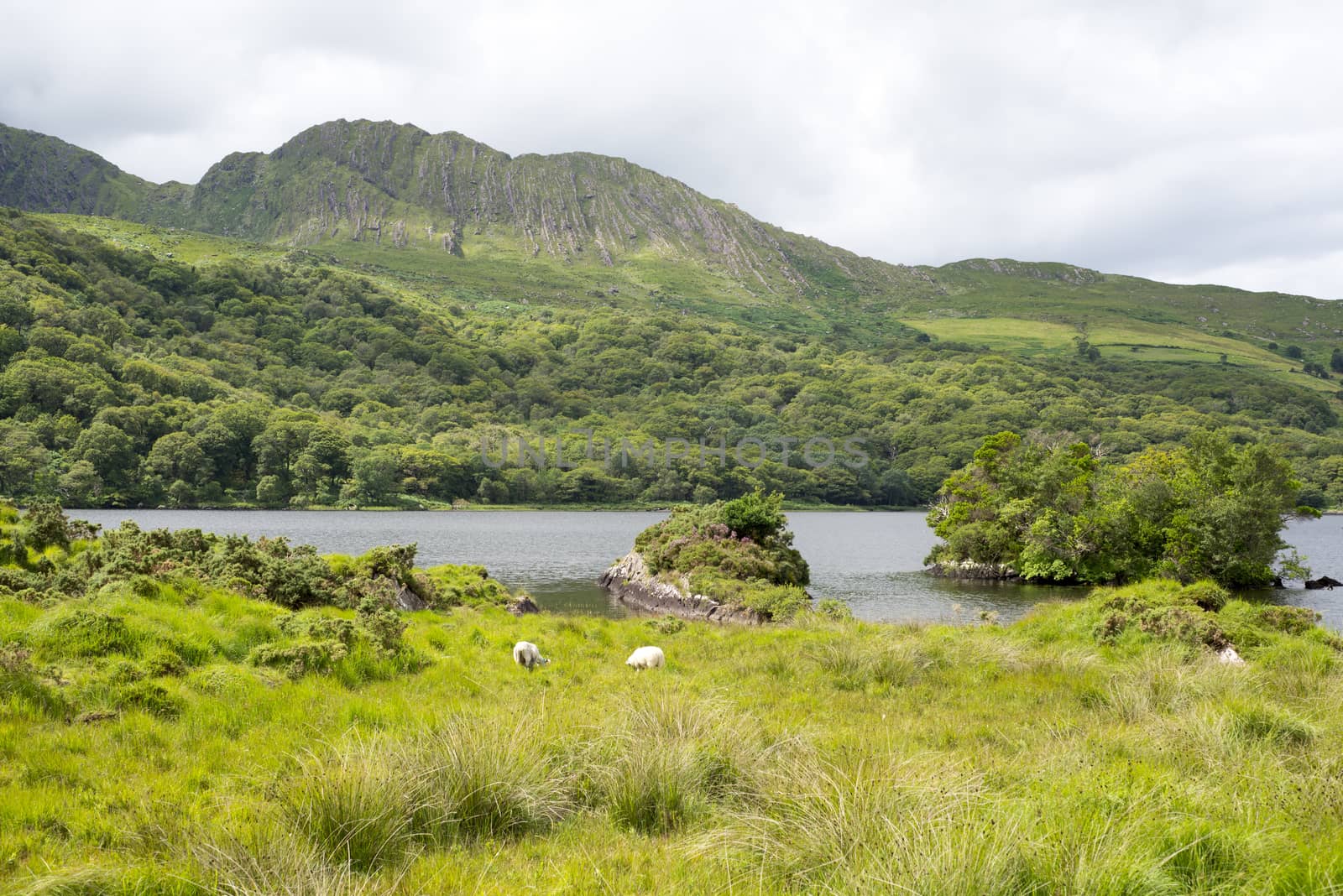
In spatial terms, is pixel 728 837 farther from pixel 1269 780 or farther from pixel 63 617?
pixel 63 617

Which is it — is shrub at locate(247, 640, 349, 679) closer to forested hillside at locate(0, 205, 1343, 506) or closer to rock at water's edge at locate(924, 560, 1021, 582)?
rock at water's edge at locate(924, 560, 1021, 582)

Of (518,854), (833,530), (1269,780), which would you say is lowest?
(833,530)

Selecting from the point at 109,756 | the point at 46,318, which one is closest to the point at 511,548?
the point at 109,756

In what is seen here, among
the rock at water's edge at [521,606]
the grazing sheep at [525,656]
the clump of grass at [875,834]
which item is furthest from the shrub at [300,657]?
the rock at water's edge at [521,606]

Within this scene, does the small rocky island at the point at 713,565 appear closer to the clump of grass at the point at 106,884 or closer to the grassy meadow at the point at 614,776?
the grassy meadow at the point at 614,776

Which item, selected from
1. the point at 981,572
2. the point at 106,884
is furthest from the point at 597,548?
the point at 106,884

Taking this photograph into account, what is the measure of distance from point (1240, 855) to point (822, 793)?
2426 millimetres

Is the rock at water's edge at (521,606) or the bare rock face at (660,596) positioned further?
the bare rock face at (660,596)

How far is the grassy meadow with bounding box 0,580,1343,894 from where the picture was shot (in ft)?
14.1

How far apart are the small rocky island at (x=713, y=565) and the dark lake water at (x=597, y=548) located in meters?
2.00

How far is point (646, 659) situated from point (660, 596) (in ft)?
66.9

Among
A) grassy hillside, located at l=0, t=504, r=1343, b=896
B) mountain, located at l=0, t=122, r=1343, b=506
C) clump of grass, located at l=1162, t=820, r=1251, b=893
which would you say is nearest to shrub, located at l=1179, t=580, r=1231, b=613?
grassy hillside, located at l=0, t=504, r=1343, b=896

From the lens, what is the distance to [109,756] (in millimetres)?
6172

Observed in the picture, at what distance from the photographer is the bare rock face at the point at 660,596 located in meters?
27.7
